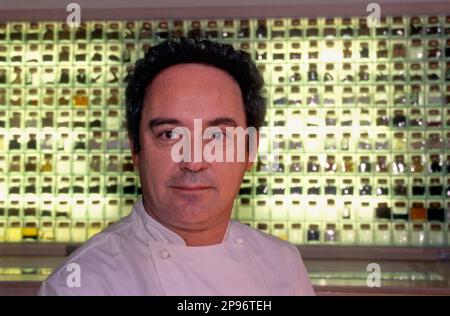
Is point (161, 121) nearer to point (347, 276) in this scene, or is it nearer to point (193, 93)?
point (193, 93)

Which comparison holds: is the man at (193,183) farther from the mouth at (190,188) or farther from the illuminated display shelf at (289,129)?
the illuminated display shelf at (289,129)

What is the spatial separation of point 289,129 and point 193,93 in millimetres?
1552

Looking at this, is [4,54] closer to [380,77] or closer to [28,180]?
[28,180]

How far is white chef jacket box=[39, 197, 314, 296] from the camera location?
1.38 meters

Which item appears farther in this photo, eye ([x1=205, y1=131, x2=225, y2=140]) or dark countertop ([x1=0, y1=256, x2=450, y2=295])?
dark countertop ([x1=0, y1=256, x2=450, y2=295])

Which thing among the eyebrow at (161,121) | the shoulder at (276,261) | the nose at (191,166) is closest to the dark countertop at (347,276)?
the shoulder at (276,261)

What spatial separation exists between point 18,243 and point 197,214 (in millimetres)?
1837

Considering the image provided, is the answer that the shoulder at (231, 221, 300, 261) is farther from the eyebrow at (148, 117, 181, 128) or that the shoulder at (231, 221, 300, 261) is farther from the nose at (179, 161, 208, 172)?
the eyebrow at (148, 117, 181, 128)

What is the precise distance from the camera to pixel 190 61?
1.54 metres

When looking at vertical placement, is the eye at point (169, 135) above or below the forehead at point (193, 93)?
below

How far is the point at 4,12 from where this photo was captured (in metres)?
2.97

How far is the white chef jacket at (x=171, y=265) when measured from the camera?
1.38 metres

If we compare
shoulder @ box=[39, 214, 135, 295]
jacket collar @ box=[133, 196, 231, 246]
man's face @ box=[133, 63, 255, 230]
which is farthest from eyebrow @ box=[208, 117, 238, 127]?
shoulder @ box=[39, 214, 135, 295]

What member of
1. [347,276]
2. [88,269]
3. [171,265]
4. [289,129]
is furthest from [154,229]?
[289,129]
